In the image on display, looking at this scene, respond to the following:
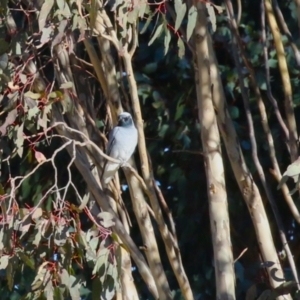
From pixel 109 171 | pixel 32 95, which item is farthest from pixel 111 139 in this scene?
pixel 32 95

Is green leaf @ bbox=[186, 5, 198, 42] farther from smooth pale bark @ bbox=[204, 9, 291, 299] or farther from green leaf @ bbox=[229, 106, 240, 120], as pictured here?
green leaf @ bbox=[229, 106, 240, 120]

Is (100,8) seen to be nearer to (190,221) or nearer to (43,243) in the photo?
(43,243)

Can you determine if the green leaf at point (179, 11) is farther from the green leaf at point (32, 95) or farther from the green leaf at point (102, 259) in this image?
the green leaf at point (102, 259)

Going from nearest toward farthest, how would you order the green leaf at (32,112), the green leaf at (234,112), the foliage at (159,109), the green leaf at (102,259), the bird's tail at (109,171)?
the green leaf at (102,259)
the green leaf at (32,112)
the foliage at (159,109)
the bird's tail at (109,171)
the green leaf at (234,112)

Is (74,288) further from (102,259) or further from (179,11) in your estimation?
(179,11)

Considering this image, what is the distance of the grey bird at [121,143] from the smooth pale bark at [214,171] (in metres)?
0.45

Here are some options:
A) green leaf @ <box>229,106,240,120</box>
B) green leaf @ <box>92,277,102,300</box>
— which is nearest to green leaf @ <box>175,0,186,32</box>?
green leaf @ <box>92,277,102,300</box>

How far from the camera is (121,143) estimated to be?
4.54 metres

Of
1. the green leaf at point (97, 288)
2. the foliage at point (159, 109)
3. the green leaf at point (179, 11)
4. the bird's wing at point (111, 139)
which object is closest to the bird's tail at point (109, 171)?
the foliage at point (159, 109)

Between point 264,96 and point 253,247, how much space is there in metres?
0.75

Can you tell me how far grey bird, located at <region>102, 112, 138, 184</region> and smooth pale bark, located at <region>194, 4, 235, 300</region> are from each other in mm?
450

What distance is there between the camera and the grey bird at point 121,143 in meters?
3.55

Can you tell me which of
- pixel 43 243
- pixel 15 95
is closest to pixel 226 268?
pixel 43 243

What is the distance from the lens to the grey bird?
3.55m
